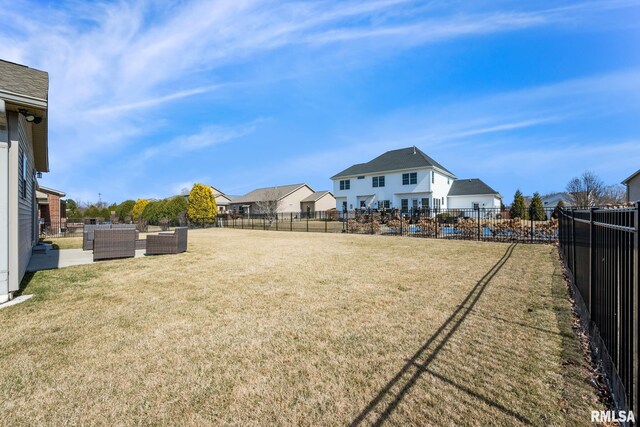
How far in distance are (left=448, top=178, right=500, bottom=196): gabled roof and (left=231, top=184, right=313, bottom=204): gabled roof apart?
23.3m

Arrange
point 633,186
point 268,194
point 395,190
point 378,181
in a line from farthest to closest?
point 268,194 < point 378,181 < point 395,190 < point 633,186

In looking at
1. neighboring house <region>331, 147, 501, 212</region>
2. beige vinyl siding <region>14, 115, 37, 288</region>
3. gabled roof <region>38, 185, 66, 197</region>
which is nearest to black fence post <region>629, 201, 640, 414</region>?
beige vinyl siding <region>14, 115, 37, 288</region>

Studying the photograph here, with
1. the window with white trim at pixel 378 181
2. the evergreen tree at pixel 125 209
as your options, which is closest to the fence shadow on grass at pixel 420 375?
the window with white trim at pixel 378 181

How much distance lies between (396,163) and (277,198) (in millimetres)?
19349

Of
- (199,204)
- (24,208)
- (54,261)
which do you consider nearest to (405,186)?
(199,204)

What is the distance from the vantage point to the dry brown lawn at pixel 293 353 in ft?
7.44

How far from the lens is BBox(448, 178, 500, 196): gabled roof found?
35969 millimetres

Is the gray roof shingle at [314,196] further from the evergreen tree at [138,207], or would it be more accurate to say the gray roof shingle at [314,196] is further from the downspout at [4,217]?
the downspout at [4,217]

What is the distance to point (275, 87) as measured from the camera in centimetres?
1888

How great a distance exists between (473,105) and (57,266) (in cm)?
2581

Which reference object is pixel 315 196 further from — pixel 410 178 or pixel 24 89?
pixel 24 89

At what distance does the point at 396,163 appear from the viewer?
114 ft

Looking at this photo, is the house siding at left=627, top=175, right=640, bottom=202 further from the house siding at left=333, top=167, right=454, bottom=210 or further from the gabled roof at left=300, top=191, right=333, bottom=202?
the gabled roof at left=300, top=191, right=333, bottom=202

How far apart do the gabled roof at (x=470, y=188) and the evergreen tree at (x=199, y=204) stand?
2907 centimetres
